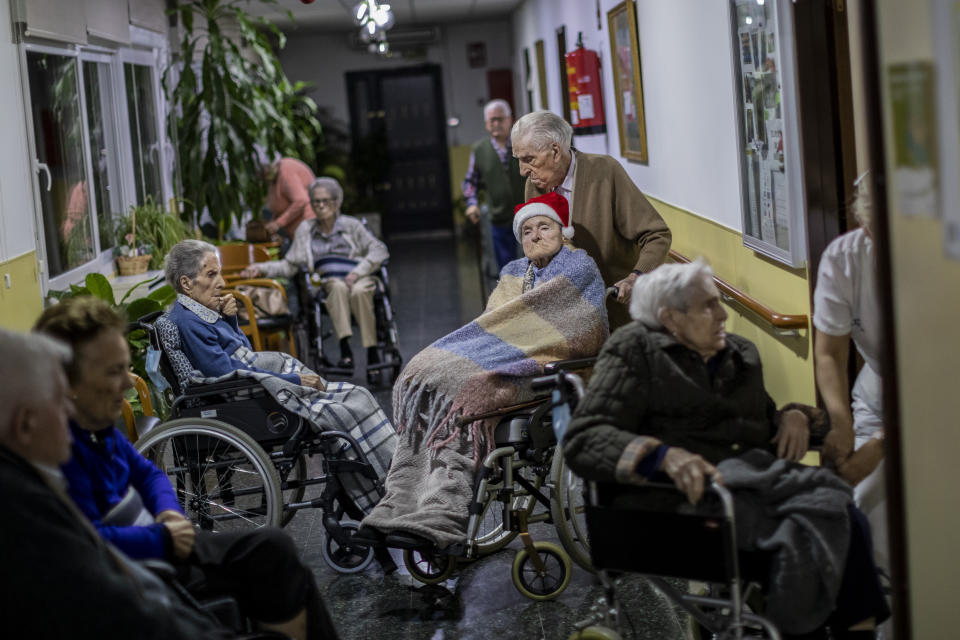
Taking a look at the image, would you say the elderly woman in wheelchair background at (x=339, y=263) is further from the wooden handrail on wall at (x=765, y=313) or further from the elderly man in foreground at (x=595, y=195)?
the elderly man in foreground at (x=595, y=195)

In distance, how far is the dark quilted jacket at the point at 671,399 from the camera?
97.9 inches

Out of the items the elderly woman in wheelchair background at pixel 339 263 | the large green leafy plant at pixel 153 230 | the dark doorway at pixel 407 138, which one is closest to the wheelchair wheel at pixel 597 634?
the elderly woman in wheelchair background at pixel 339 263

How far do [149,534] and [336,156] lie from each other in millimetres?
13643

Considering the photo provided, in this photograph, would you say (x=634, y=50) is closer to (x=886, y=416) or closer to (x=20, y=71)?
(x=20, y=71)

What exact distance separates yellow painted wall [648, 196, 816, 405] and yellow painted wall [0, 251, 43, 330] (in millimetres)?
3184

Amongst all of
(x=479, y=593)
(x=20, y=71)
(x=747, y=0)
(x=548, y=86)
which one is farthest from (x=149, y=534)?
(x=548, y=86)

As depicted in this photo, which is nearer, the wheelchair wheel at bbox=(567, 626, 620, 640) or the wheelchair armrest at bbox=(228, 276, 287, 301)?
the wheelchair wheel at bbox=(567, 626, 620, 640)

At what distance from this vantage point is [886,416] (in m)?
2.04

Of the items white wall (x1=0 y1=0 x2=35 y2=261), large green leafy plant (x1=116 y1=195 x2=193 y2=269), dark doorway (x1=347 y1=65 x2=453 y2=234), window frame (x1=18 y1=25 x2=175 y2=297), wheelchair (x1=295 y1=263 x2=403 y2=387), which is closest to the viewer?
white wall (x1=0 y1=0 x2=35 y2=261)

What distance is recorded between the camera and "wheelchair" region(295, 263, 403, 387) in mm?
6598

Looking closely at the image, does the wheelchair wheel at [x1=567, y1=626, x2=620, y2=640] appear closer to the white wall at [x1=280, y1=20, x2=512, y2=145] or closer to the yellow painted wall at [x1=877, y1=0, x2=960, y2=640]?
the yellow painted wall at [x1=877, y1=0, x2=960, y2=640]

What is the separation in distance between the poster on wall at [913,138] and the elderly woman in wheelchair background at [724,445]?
2.19ft

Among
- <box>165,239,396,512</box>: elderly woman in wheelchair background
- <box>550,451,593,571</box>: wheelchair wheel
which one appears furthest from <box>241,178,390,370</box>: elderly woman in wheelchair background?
<box>550,451,593,571</box>: wheelchair wheel

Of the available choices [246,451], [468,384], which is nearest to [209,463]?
[246,451]
